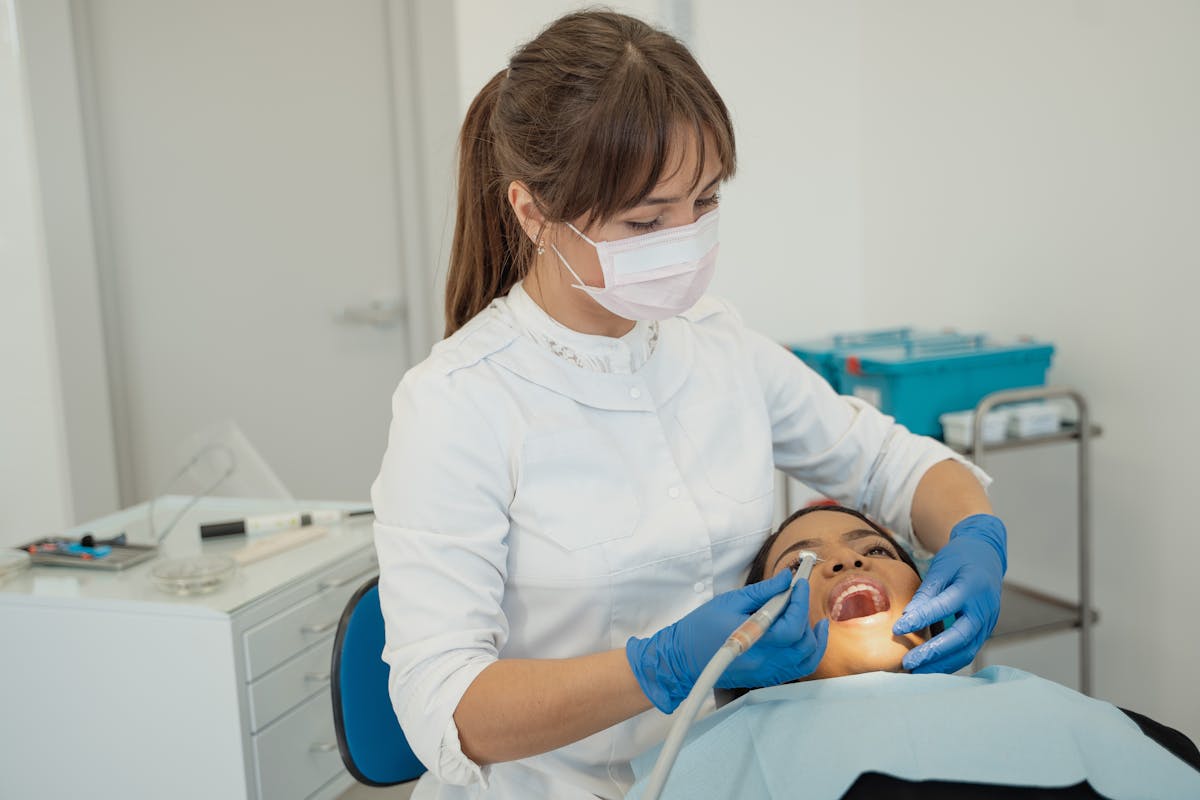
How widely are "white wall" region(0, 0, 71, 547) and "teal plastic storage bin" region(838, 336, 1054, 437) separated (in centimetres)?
204

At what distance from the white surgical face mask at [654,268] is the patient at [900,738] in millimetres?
343

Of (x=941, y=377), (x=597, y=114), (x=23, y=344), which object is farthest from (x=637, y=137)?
(x=23, y=344)

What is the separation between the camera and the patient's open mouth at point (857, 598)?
3.85ft

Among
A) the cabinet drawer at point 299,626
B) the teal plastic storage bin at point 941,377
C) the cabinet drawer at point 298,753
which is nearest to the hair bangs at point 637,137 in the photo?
the cabinet drawer at point 299,626

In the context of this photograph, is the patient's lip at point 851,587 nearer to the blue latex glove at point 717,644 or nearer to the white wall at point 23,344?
the blue latex glove at point 717,644

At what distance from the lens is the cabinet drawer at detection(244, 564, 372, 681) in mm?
1530

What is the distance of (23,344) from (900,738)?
2.44 meters

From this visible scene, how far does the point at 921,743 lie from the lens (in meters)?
0.94

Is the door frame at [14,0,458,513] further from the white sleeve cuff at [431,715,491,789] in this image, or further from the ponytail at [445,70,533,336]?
the white sleeve cuff at [431,715,491,789]

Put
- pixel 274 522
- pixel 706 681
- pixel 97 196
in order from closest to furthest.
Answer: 1. pixel 706 681
2. pixel 274 522
3. pixel 97 196

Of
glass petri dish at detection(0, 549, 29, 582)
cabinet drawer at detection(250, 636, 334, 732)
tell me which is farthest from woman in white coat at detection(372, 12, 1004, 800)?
glass petri dish at detection(0, 549, 29, 582)

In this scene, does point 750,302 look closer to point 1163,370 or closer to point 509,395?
point 1163,370

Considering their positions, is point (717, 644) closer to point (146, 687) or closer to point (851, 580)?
point (851, 580)

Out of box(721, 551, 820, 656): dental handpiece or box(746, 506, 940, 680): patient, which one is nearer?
box(721, 551, 820, 656): dental handpiece
